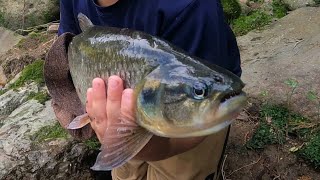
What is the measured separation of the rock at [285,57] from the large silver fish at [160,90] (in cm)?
175

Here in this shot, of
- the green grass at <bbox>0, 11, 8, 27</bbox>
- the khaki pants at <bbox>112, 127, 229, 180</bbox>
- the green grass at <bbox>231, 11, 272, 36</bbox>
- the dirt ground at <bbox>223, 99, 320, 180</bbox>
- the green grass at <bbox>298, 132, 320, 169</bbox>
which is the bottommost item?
the green grass at <bbox>0, 11, 8, 27</bbox>

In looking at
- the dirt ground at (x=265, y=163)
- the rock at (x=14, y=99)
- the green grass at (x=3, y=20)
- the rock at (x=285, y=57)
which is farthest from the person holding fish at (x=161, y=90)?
the green grass at (x=3, y=20)

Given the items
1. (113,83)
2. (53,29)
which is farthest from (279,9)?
(113,83)

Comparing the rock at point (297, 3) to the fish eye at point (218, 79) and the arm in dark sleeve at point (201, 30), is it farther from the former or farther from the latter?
the fish eye at point (218, 79)

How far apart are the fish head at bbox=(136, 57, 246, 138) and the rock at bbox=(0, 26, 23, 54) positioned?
4.68m

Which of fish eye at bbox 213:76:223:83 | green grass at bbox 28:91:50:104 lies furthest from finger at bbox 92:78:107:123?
green grass at bbox 28:91:50:104

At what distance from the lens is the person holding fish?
1.65 metres

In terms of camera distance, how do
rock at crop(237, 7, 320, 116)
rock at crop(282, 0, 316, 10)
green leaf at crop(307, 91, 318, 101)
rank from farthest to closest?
rock at crop(282, 0, 316, 10), rock at crop(237, 7, 320, 116), green leaf at crop(307, 91, 318, 101)

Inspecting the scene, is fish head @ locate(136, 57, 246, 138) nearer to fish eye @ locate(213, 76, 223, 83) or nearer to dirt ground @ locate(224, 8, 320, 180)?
fish eye @ locate(213, 76, 223, 83)

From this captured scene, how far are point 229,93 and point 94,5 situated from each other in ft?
3.93

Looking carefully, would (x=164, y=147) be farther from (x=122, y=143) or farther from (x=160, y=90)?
Answer: (x=160, y=90)

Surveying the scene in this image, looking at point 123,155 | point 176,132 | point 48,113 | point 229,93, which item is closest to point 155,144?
point 123,155

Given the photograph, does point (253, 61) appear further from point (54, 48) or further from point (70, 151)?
point (54, 48)

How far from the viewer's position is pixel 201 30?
235cm
